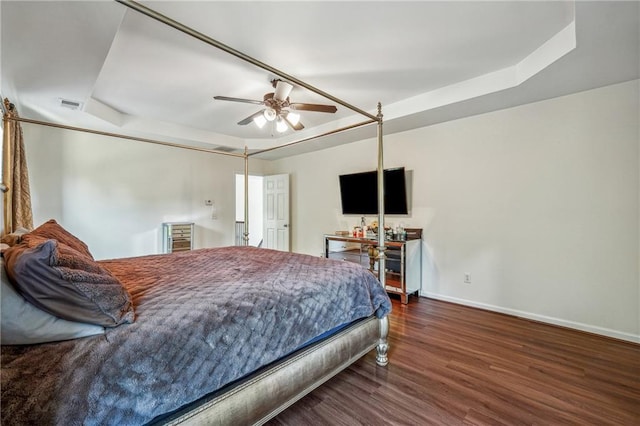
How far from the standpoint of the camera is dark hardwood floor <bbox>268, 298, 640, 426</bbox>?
1.73m

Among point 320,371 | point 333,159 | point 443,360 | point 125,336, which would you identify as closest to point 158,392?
point 125,336

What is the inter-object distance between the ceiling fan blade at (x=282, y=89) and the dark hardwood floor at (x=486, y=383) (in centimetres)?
265

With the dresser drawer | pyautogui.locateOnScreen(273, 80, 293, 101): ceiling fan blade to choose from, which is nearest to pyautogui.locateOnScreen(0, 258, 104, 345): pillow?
pyautogui.locateOnScreen(273, 80, 293, 101): ceiling fan blade

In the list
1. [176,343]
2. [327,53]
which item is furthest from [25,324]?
[327,53]

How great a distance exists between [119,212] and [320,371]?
4.32m

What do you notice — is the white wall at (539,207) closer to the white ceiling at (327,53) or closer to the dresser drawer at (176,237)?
the white ceiling at (327,53)

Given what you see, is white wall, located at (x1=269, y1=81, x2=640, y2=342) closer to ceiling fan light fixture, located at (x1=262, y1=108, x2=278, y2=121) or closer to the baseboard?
the baseboard

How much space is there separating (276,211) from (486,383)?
491cm

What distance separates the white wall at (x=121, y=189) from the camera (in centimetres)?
393

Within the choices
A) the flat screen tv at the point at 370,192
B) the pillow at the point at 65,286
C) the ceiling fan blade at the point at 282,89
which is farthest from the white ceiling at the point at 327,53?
the pillow at the point at 65,286

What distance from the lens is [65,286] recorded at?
1.03m

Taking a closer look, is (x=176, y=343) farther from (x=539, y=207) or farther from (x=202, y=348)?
(x=539, y=207)

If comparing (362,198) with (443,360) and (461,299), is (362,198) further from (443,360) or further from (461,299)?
(443,360)

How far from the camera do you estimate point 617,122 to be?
2744mm
